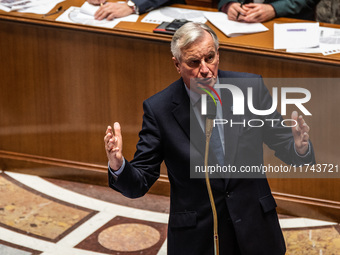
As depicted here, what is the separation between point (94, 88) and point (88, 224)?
0.89 m

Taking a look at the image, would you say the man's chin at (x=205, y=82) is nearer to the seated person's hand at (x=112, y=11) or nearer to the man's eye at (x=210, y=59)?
the man's eye at (x=210, y=59)

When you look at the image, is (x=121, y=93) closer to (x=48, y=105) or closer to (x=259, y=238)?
(x=48, y=105)

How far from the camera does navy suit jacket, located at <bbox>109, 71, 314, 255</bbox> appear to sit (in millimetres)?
2408

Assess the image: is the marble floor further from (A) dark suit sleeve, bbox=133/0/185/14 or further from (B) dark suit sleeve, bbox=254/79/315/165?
(B) dark suit sleeve, bbox=254/79/315/165

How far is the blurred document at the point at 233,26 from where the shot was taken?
4.03m

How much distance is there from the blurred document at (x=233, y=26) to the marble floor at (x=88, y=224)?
1168 mm

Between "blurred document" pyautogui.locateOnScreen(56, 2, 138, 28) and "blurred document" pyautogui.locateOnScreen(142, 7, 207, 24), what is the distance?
11 centimetres

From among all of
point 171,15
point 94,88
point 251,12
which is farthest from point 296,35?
point 94,88

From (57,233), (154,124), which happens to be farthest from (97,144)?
(154,124)

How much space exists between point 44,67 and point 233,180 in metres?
2.33

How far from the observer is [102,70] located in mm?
4266

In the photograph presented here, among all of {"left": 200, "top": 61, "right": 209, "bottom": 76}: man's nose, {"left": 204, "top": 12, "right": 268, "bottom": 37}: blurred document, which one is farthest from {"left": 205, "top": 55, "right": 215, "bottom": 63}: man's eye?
{"left": 204, "top": 12, "right": 268, "bottom": 37}: blurred document

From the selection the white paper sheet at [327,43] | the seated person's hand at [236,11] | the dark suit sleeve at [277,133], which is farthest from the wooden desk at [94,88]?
the dark suit sleeve at [277,133]

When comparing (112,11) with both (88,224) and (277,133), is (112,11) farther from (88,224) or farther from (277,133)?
(277,133)
